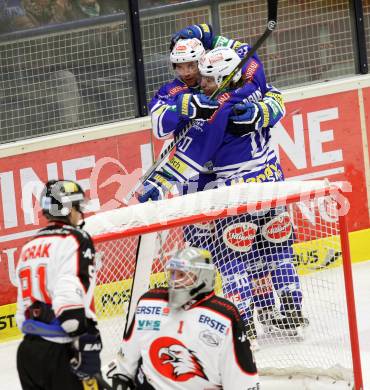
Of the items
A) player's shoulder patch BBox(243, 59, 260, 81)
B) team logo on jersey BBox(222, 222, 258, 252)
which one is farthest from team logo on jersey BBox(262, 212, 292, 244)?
player's shoulder patch BBox(243, 59, 260, 81)

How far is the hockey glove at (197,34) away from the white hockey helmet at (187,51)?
0.24 ft

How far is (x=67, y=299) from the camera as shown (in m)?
4.12

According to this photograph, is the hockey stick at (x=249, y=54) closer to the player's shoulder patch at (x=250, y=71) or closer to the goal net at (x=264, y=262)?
the player's shoulder patch at (x=250, y=71)

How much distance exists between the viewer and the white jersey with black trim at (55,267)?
13.8ft

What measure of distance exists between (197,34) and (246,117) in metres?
0.63

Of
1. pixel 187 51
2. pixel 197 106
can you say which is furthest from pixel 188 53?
pixel 197 106

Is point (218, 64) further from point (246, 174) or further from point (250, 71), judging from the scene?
point (246, 174)

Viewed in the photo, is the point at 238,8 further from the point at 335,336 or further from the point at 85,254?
the point at 85,254

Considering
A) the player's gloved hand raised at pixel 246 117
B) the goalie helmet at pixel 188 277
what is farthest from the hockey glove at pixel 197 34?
the goalie helmet at pixel 188 277

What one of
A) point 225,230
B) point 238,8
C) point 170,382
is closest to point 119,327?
point 225,230

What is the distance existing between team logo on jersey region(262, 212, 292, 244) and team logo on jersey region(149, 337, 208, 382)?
172 cm

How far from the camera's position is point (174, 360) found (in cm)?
427

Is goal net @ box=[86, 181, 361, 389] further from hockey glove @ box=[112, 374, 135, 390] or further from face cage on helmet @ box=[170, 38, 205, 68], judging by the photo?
face cage on helmet @ box=[170, 38, 205, 68]

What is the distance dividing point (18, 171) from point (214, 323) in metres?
2.92
